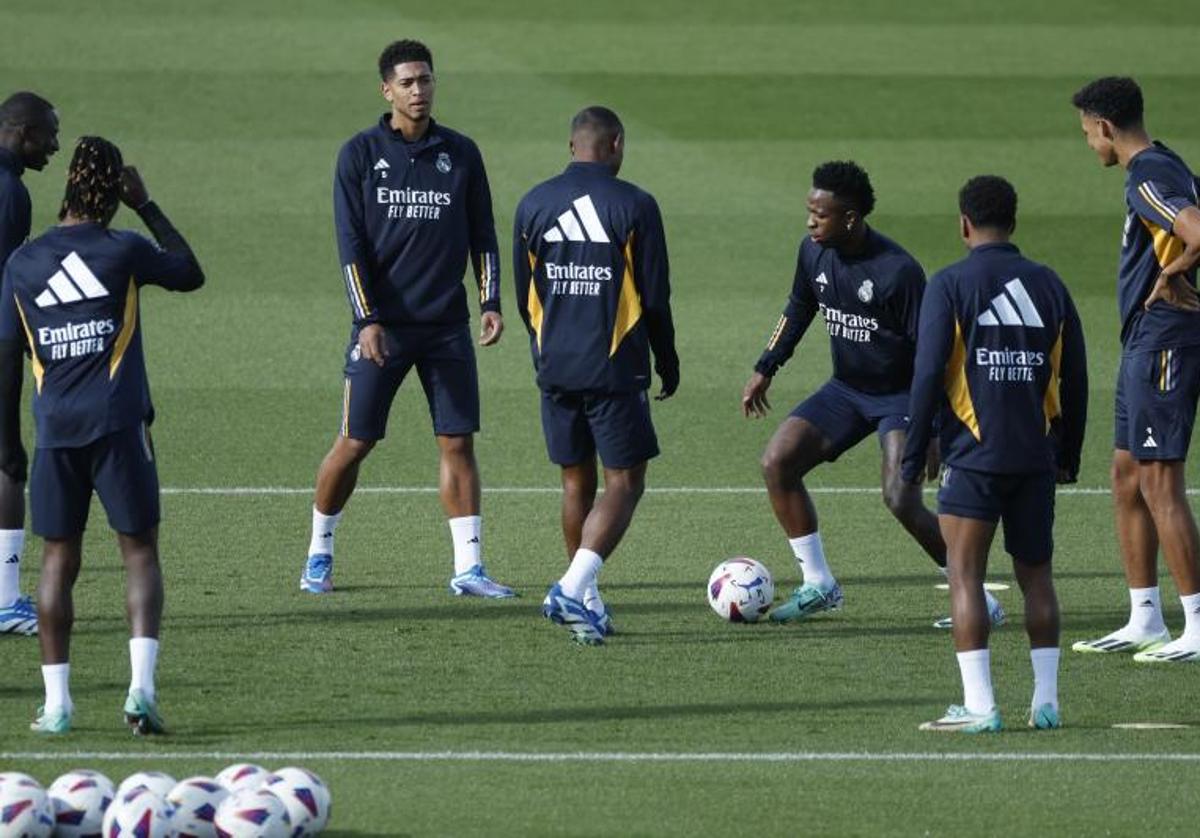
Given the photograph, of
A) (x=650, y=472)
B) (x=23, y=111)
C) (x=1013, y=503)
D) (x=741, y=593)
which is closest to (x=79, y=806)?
(x=1013, y=503)

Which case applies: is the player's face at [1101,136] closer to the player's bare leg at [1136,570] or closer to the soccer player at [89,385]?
the player's bare leg at [1136,570]

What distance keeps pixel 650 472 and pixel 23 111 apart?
521 centimetres

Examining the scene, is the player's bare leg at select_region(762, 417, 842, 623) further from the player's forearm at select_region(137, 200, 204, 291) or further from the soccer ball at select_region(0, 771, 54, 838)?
the soccer ball at select_region(0, 771, 54, 838)

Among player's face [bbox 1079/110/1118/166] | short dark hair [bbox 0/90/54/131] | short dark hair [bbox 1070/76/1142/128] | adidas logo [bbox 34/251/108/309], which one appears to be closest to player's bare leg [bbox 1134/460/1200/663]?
player's face [bbox 1079/110/1118/166]

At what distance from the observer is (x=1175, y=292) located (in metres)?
9.48

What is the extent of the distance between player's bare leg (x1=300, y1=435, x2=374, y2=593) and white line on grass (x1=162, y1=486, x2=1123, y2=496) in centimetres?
214

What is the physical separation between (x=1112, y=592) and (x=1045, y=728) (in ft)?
9.00

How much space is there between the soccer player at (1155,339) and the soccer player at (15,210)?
4368 millimetres

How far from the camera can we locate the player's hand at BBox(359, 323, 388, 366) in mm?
10773

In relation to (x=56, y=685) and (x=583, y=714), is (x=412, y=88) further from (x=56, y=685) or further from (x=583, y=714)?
(x=56, y=685)

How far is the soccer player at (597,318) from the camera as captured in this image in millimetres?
9953

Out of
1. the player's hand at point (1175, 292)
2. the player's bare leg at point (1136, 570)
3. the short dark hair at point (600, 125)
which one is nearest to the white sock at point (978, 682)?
the player's bare leg at point (1136, 570)

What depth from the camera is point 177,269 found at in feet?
27.3

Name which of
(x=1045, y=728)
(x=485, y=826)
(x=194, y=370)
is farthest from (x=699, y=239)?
(x=485, y=826)
